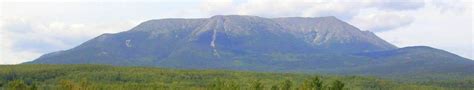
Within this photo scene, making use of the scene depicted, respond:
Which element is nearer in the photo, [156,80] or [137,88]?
[137,88]

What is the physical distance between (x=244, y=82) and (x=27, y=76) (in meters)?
55.9

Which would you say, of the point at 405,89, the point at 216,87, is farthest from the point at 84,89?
the point at 405,89

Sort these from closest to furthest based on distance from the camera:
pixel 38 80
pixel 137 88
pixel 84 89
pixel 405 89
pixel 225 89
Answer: pixel 84 89 < pixel 225 89 < pixel 137 88 < pixel 38 80 < pixel 405 89

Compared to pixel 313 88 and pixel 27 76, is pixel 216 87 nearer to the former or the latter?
pixel 313 88

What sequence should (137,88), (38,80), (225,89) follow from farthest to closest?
(38,80) < (137,88) < (225,89)

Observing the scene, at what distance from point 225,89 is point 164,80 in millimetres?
94399

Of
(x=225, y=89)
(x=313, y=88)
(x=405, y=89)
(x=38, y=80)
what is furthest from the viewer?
(x=405, y=89)

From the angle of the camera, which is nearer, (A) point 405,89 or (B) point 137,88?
(B) point 137,88

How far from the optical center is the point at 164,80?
653 ft

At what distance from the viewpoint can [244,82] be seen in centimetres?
19625

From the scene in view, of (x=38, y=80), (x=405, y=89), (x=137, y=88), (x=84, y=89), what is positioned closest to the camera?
(x=84, y=89)

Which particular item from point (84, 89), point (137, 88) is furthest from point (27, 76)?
point (84, 89)

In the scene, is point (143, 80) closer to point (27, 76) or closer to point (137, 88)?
point (27, 76)

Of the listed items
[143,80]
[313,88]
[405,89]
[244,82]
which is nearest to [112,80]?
[143,80]
